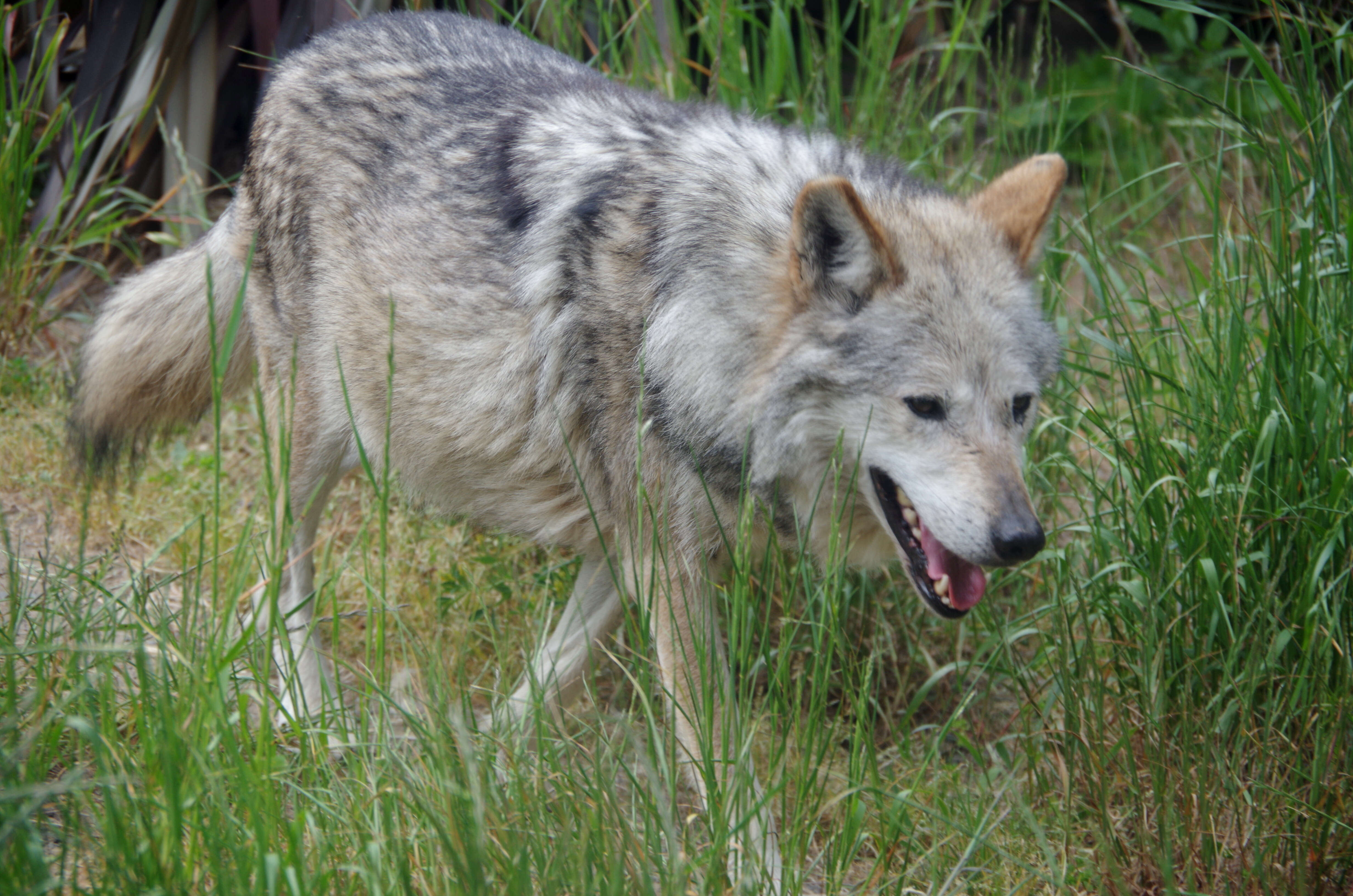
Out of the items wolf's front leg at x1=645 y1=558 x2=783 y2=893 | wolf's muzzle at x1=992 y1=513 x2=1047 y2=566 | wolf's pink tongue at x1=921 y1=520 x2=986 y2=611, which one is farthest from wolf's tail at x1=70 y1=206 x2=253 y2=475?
wolf's muzzle at x1=992 y1=513 x2=1047 y2=566

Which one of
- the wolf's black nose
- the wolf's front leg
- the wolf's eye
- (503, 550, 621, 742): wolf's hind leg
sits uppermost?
the wolf's eye

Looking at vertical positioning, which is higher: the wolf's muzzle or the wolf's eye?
the wolf's eye

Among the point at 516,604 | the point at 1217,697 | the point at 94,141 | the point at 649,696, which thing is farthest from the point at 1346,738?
the point at 94,141

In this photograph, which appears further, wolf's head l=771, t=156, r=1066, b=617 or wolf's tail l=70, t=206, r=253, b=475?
wolf's tail l=70, t=206, r=253, b=475

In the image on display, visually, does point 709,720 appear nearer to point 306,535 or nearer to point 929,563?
point 929,563

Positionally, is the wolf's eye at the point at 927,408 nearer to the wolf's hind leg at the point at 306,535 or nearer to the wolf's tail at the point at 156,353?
the wolf's hind leg at the point at 306,535

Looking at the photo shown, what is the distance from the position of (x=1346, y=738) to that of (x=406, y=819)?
1.97 m

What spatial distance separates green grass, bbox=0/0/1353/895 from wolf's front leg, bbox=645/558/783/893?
0.21 ft

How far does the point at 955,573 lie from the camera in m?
2.39

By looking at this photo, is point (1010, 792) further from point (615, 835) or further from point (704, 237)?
point (704, 237)

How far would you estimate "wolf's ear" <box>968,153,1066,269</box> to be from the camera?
253cm

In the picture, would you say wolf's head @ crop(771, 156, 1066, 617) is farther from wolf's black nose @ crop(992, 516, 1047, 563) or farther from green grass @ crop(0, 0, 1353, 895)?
green grass @ crop(0, 0, 1353, 895)

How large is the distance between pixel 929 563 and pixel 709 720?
0.67m

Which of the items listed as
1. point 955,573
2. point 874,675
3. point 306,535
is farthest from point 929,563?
point 306,535
